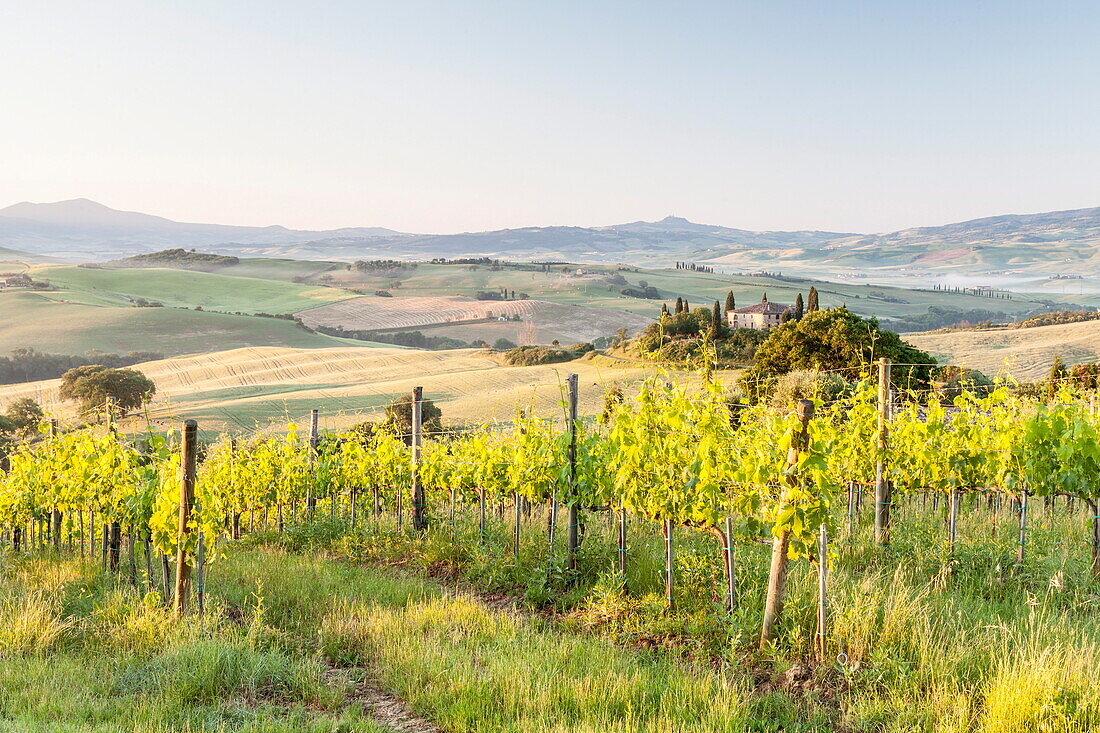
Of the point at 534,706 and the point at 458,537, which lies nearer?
the point at 534,706

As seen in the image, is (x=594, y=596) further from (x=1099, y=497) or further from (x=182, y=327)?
(x=182, y=327)

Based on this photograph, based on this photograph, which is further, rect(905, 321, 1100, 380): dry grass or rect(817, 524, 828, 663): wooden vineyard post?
rect(905, 321, 1100, 380): dry grass

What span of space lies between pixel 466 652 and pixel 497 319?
11128 cm

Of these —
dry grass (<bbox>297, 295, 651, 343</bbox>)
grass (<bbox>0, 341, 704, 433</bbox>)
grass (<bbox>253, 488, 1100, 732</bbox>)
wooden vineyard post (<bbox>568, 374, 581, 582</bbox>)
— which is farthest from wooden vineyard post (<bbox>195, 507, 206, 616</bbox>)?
dry grass (<bbox>297, 295, 651, 343</bbox>)

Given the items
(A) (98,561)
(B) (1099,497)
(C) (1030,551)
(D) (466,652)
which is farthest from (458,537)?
(B) (1099,497)

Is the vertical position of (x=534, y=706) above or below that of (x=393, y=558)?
above

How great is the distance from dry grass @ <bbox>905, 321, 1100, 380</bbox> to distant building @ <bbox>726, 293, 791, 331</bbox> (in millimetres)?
22523

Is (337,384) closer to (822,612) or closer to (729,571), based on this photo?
(729,571)

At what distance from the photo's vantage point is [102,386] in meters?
49.1

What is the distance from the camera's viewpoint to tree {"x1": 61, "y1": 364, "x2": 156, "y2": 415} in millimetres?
48688

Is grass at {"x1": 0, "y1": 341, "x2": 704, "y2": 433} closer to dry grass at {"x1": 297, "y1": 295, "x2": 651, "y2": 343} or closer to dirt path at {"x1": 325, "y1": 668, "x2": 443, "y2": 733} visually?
dirt path at {"x1": 325, "y1": 668, "x2": 443, "y2": 733}

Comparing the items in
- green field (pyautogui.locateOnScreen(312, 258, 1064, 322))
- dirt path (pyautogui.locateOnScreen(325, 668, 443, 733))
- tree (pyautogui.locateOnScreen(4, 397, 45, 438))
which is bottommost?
tree (pyautogui.locateOnScreen(4, 397, 45, 438))

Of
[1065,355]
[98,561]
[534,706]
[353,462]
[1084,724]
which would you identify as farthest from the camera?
[1065,355]

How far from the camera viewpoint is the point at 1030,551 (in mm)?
6934
